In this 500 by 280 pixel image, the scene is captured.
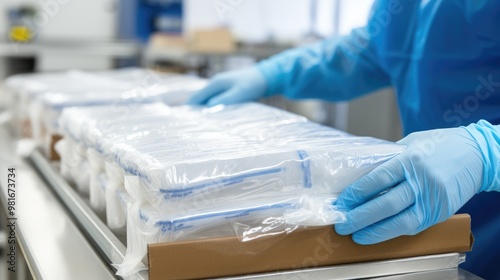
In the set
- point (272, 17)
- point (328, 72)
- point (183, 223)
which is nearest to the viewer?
point (183, 223)

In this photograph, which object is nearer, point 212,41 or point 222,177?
point 222,177

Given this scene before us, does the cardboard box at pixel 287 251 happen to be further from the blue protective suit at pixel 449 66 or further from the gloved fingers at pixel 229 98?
the gloved fingers at pixel 229 98

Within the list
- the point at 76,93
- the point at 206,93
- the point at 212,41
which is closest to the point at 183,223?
the point at 206,93

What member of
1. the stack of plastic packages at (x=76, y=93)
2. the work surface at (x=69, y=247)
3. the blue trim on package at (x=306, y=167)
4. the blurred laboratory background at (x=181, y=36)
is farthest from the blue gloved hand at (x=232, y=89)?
the blurred laboratory background at (x=181, y=36)

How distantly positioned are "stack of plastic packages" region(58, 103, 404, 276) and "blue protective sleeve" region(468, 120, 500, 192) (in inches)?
5.5

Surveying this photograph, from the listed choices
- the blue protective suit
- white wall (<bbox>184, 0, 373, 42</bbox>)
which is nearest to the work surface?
the blue protective suit

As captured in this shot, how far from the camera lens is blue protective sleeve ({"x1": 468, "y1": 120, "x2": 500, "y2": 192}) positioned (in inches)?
38.3

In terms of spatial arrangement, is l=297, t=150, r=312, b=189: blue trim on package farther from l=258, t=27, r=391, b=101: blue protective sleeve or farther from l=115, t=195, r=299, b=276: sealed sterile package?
l=258, t=27, r=391, b=101: blue protective sleeve

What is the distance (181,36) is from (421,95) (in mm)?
3257

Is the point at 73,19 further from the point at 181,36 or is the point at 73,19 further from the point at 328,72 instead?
the point at 328,72
